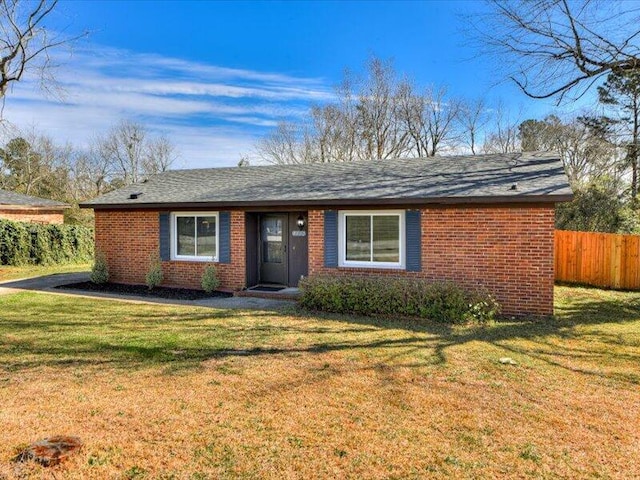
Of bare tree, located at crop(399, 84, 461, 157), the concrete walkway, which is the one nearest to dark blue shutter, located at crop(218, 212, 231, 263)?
the concrete walkway

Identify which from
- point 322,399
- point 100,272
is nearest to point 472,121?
point 100,272

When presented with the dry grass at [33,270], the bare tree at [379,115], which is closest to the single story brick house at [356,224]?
the dry grass at [33,270]

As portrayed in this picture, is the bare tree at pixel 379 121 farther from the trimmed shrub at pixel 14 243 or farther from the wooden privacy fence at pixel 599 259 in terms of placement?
the trimmed shrub at pixel 14 243

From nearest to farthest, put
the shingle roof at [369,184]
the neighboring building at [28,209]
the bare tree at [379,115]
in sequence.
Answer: the shingle roof at [369,184], the neighboring building at [28,209], the bare tree at [379,115]

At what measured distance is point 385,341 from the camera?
6.41 metres

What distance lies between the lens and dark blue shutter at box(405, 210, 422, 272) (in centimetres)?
906

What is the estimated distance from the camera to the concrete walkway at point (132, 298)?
925cm

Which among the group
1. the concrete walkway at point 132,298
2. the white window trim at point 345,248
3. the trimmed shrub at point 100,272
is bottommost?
the concrete walkway at point 132,298

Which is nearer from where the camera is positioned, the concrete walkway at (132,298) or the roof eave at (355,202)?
the roof eave at (355,202)

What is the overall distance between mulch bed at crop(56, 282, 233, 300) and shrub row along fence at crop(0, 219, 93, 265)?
20.8 feet

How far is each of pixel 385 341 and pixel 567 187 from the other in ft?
15.4

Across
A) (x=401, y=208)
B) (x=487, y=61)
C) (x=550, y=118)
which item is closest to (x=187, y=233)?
(x=401, y=208)

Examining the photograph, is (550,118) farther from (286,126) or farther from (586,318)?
(586,318)

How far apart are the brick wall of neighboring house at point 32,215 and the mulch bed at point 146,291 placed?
39.2 ft
